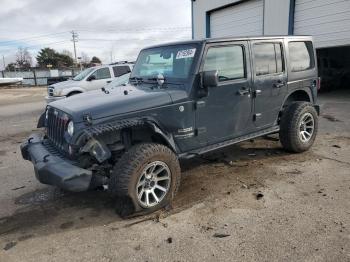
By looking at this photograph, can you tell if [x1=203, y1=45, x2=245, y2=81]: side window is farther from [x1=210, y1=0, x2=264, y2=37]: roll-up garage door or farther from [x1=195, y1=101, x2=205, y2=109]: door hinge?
[x1=210, y1=0, x2=264, y2=37]: roll-up garage door

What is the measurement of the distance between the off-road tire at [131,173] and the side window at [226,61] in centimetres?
135

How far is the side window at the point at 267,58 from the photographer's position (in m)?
5.37

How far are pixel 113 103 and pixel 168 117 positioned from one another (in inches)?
27.6

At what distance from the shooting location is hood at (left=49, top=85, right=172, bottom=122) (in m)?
3.97

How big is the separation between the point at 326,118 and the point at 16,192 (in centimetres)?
809

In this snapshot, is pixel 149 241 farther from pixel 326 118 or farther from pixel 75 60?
pixel 75 60

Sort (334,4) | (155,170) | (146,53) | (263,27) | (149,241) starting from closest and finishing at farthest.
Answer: (149,241) → (155,170) → (146,53) → (334,4) → (263,27)

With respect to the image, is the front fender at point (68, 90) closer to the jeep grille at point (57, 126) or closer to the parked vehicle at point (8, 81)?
the jeep grille at point (57, 126)

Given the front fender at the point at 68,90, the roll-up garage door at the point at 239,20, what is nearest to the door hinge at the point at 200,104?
the front fender at the point at 68,90

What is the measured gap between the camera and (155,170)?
4168 mm

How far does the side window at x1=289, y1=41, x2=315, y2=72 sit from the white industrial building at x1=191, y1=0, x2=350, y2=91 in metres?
7.71

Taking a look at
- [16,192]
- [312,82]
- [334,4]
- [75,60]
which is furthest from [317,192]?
[75,60]

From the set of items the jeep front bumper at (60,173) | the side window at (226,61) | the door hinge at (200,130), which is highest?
the side window at (226,61)

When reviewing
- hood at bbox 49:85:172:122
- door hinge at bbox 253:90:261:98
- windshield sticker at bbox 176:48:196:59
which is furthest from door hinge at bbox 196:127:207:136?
door hinge at bbox 253:90:261:98
